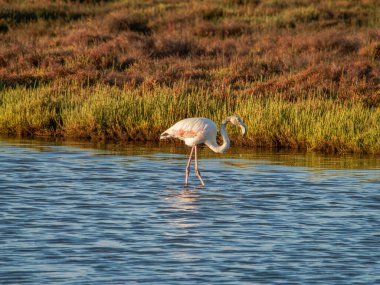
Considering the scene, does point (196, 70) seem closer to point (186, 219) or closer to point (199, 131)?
point (199, 131)

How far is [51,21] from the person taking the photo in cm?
3741

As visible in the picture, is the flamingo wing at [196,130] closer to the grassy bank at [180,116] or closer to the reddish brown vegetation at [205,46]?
the grassy bank at [180,116]

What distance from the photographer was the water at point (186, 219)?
320 inches

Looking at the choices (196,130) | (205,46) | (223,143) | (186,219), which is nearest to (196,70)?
(205,46)

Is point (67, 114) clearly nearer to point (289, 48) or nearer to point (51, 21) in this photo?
point (289, 48)

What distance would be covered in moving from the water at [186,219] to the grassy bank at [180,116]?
0.59 meters

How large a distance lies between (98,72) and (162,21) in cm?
1177

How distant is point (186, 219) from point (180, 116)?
7.70 m

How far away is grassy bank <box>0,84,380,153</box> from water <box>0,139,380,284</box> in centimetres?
59

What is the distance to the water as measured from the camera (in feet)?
26.7

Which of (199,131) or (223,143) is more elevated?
(199,131)

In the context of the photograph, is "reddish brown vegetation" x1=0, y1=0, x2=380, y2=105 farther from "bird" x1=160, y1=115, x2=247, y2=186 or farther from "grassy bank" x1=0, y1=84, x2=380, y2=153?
"bird" x1=160, y1=115, x2=247, y2=186

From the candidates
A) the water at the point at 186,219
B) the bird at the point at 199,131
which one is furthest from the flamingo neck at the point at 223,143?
the water at the point at 186,219

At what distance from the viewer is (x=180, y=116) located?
59.8ft
